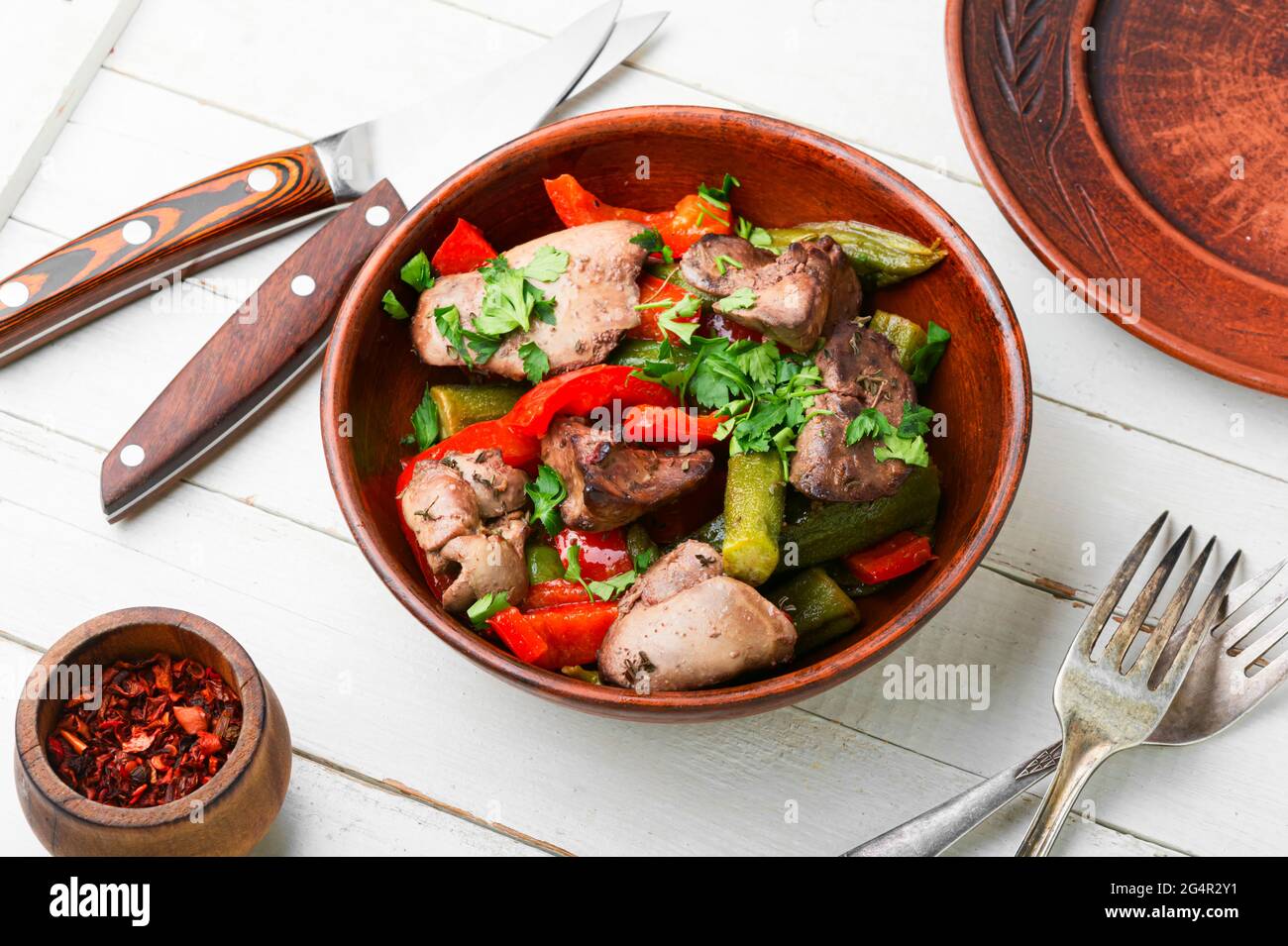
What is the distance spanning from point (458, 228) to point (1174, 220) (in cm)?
167

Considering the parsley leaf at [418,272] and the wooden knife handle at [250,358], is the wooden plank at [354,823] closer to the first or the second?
the wooden knife handle at [250,358]

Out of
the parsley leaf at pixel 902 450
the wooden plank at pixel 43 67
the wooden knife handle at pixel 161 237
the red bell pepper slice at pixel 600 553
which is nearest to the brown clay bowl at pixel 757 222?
the parsley leaf at pixel 902 450

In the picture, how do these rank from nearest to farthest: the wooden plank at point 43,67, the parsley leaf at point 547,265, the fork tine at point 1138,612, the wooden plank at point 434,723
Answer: the parsley leaf at point 547,265
the fork tine at point 1138,612
the wooden plank at point 434,723
the wooden plank at point 43,67

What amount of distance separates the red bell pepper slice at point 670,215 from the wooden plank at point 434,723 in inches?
37.4

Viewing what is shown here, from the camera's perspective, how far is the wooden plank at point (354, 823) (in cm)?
282

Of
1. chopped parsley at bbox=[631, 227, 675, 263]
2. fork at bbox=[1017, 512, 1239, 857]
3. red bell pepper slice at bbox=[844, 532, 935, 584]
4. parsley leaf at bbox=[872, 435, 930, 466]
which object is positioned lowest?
fork at bbox=[1017, 512, 1239, 857]

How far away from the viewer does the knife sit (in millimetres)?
2906

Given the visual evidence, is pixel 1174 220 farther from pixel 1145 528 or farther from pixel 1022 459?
pixel 1022 459

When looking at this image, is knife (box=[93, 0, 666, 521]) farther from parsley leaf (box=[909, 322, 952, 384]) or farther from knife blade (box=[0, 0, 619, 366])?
parsley leaf (box=[909, 322, 952, 384])

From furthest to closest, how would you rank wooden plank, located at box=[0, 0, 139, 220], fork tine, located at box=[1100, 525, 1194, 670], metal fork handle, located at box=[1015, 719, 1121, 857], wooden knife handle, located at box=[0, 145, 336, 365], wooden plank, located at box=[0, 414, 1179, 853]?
wooden plank, located at box=[0, 0, 139, 220] < wooden knife handle, located at box=[0, 145, 336, 365] < wooden plank, located at box=[0, 414, 1179, 853] < fork tine, located at box=[1100, 525, 1194, 670] < metal fork handle, located at box=[1015, 719, 1121, 857]

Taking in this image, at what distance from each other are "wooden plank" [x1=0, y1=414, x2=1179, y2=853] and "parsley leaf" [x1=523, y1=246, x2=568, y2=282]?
860 millimetres

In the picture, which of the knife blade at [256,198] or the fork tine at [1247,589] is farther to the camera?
the knife blade at [256,198]

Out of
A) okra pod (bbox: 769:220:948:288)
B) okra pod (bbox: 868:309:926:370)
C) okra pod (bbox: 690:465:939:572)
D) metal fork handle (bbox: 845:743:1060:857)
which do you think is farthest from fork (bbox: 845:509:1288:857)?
okra pod (bbox: 769:220:948:288)
